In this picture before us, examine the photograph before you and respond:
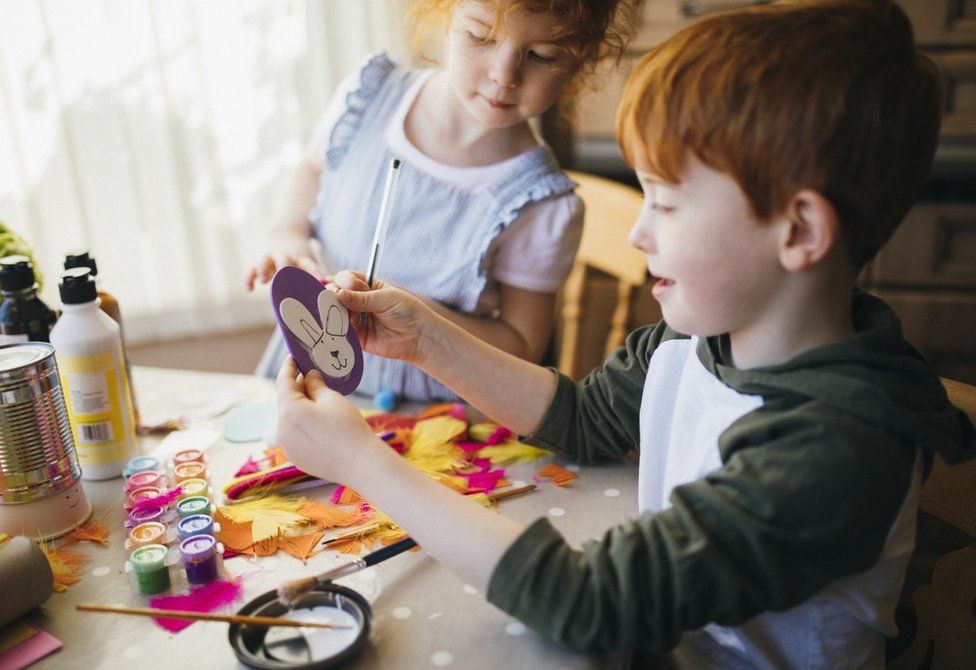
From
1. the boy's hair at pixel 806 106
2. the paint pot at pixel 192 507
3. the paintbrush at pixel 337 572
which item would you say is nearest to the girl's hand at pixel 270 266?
the paint pot at pixel 192 507

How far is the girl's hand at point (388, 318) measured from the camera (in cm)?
98

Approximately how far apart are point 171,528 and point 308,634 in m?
0.24

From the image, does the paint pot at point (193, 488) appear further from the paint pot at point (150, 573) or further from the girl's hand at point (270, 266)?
the girl's hand at point (270, 266)

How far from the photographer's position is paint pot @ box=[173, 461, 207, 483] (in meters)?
0.95

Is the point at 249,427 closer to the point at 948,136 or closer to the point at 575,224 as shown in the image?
the point at 575,224

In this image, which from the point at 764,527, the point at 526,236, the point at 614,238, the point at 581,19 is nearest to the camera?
the point at 764,527

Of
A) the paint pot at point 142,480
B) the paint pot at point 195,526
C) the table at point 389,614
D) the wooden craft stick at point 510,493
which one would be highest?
the paint pot at point 195,526

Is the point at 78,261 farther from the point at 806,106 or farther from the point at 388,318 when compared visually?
the point at 806,106

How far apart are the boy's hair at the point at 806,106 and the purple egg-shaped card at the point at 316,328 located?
14.6 inches

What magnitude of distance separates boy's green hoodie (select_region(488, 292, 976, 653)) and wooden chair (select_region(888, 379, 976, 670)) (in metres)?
0.18

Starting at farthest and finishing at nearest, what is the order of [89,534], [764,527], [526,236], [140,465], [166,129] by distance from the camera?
[166,129], [526,236], [140,465], [89,534], [764,527]

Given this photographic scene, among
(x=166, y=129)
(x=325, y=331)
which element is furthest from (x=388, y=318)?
(x=166, y=129)

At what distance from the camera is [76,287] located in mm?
924

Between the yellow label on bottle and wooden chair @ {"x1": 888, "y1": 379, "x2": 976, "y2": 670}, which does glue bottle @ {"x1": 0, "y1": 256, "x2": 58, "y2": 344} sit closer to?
the yellow label on bottle
